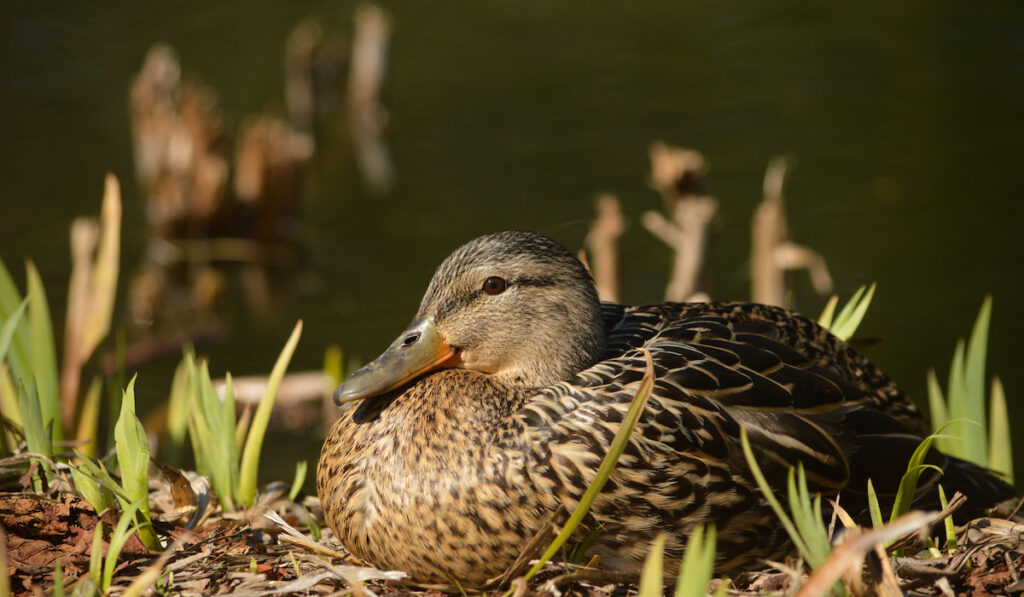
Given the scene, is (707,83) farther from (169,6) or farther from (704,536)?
(704,536)

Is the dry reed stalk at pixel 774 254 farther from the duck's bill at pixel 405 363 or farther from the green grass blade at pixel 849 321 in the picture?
the duck's bill at pixel 405 363

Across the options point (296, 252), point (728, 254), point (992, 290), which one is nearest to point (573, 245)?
point (728, 254)

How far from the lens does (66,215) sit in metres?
7.90

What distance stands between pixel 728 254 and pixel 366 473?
4818mm

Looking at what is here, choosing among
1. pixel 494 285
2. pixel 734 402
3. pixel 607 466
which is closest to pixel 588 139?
Result: pixel 494 285

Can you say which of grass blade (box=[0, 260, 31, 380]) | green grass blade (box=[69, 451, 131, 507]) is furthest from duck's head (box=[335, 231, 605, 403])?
grass blade (box=[0, 260, 31, 380])

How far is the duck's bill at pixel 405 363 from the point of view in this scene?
297 cm

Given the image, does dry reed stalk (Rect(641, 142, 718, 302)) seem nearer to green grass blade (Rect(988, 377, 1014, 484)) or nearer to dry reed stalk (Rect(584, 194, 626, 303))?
dry reed stalk (Rect(584, 194, 626, 303))

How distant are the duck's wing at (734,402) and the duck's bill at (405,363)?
0.93 feet

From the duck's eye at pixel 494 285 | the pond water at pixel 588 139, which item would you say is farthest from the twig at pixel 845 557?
the pond water at pixel 588 139

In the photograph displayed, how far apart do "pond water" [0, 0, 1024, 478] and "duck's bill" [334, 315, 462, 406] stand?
9.14 ft

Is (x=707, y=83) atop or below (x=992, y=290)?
atop

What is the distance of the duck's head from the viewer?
3020mm

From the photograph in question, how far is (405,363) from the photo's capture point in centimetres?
301
